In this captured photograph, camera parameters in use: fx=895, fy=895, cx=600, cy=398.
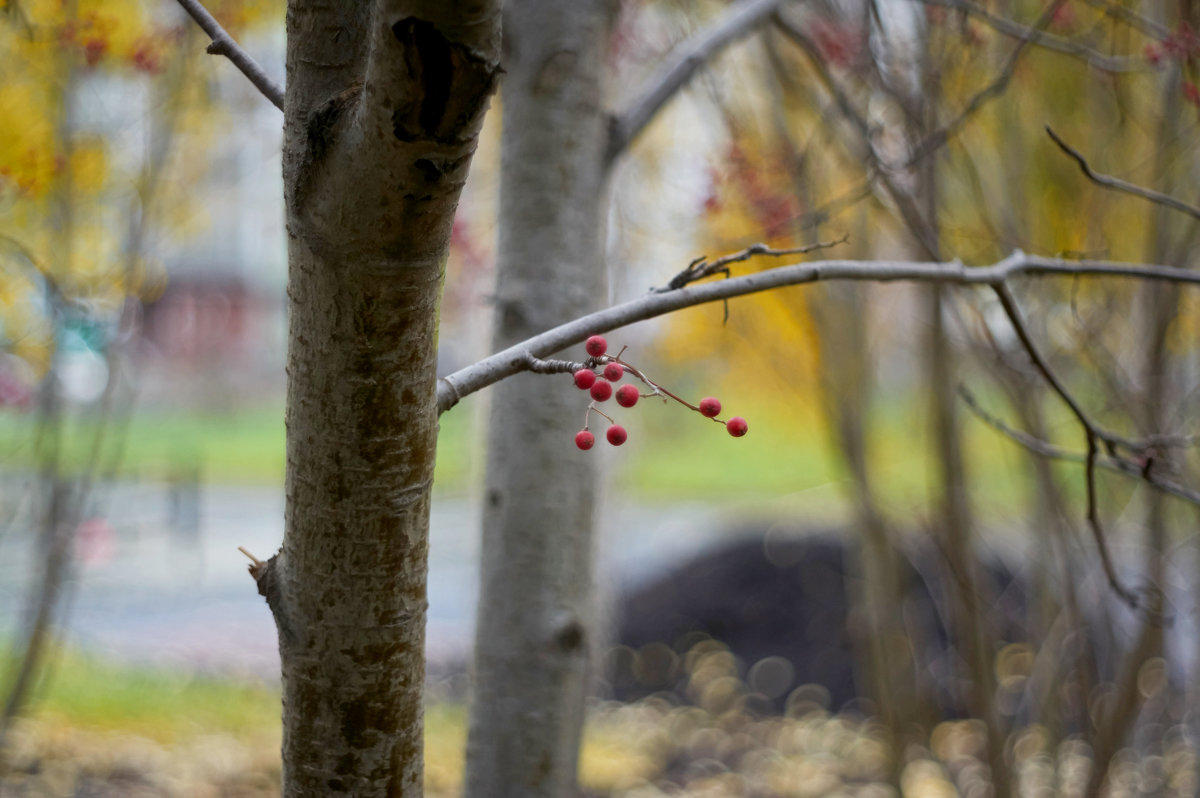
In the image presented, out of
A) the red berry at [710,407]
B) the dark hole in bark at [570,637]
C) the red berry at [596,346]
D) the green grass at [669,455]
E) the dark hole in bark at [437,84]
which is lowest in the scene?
the dark hole in bark at [570,637]

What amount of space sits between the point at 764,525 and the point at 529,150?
6.04m

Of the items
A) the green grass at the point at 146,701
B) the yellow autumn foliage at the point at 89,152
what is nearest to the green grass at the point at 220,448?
the green grass at the point at 146,701

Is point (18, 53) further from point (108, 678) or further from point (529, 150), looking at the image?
point (108, 678)

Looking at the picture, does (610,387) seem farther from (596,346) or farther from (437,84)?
(437,84)

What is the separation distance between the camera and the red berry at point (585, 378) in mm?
812

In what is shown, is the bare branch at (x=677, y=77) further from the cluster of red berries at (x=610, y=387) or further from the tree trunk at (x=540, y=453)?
the cluster of red berries at (x=610, y=387)

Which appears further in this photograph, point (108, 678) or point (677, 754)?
point (108, 678)

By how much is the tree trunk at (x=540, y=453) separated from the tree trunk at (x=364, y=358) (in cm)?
67

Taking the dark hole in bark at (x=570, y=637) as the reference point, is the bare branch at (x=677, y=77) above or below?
above

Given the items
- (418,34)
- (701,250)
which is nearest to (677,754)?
(701,250)

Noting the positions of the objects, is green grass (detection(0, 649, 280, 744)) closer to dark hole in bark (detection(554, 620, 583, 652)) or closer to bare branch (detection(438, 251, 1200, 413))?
dark hole in bark (detection(554, 620, 583, 652))

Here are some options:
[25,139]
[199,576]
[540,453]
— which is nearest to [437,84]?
[540,453]

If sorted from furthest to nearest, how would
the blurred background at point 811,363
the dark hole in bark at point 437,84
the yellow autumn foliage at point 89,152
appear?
the yellow autumn foliage at point 89,152, the blurred background at point 811,363, the dark hole in bark at point 437,84

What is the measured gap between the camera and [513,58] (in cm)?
156
